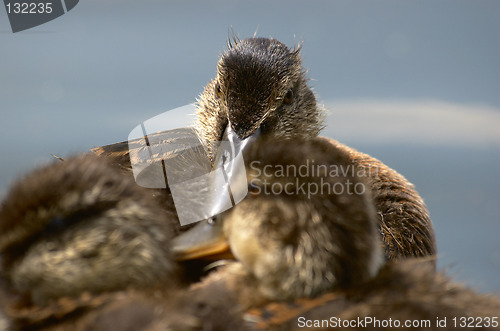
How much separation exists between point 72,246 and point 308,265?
286 mm

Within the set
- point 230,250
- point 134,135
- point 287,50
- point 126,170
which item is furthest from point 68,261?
point 287,50

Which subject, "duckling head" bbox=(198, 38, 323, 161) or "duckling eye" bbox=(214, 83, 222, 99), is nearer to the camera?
"duckling head" bbox=(198, 38, 323, 161)

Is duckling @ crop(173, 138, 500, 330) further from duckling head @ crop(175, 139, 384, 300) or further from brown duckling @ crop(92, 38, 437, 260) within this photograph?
brown duckling @ crop(92, 38, 437, 260)

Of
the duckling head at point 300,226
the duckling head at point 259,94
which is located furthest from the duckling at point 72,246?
the duckling head at point 259,94

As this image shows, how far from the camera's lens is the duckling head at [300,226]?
2.22 ft

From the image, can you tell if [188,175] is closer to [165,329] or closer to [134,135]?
[134,135]

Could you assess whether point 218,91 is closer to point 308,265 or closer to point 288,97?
point 288,97

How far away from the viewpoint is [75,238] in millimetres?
647

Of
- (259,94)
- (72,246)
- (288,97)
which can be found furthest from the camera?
(288,97)

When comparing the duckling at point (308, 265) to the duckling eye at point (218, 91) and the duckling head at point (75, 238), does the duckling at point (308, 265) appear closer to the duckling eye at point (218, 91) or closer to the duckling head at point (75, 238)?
the duckling head at point (75, 238)

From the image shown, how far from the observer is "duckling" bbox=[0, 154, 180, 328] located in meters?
0.64

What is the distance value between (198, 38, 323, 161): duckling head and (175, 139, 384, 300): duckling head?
55 cm

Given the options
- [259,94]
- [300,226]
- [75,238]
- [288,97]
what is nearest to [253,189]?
[300,226]

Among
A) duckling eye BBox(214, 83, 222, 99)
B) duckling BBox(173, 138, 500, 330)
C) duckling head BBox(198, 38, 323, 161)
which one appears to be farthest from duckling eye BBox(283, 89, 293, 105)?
duckling BBox(173, 138, 500, 330)
